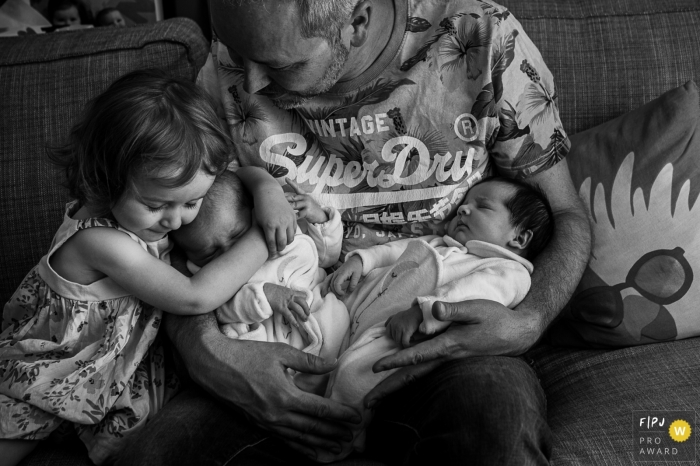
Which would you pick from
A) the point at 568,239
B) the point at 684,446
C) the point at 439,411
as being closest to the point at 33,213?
the point at 439,411

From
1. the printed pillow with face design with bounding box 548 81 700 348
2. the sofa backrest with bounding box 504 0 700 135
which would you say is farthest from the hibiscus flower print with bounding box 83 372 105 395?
the sofa backrest with bounding box 504 0 700 135

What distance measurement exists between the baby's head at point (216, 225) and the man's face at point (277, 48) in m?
0.25

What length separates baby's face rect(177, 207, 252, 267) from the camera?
1.49 meters

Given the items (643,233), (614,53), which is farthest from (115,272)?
(614,53)

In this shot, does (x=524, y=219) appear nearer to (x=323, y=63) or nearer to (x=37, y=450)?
(x=323, y=63)

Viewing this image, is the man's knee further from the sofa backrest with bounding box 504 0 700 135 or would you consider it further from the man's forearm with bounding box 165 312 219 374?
the sofa backrest with bounding box 504 0 700 135

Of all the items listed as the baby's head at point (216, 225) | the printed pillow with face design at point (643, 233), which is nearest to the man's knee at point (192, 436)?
the baby's head at point (216, 225)

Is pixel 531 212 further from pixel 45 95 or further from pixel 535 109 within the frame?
pixel 45 95

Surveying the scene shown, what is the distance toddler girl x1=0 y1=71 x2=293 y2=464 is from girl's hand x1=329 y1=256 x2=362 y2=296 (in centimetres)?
21

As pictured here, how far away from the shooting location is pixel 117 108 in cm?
131

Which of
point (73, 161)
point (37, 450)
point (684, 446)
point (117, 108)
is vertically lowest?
point (37, 450)

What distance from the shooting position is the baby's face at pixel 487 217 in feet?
5.08

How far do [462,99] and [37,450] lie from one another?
1.27 meters

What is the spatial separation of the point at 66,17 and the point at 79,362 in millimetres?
1622
